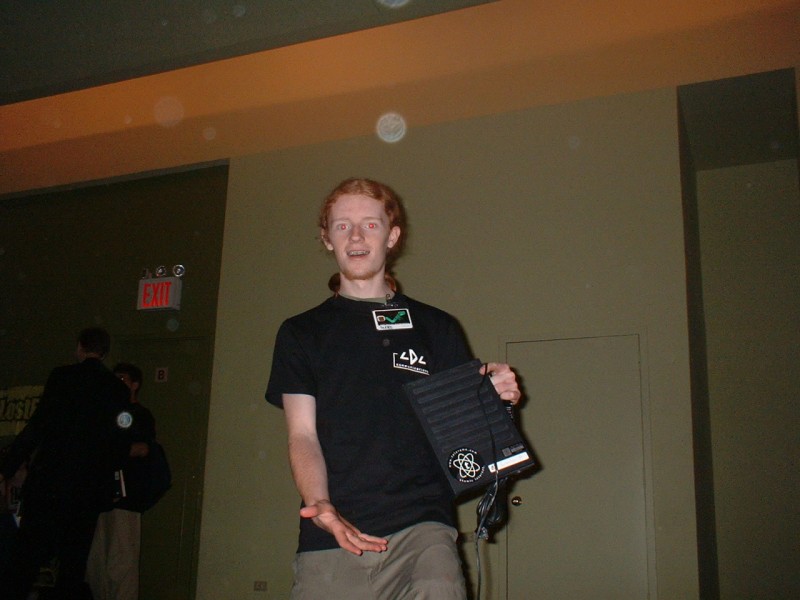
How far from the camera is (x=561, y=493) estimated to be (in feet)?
14.0

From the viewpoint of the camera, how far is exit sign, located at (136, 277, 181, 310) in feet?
19.5

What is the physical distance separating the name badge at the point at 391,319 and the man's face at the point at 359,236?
0.13 meters

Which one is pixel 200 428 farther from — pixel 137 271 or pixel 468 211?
pixel 468 211

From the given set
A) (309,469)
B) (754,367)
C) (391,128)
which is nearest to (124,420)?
(309,469)

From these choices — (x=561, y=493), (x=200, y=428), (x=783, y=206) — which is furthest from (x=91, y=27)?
(x=783, y=206)

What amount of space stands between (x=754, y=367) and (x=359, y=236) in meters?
3.89

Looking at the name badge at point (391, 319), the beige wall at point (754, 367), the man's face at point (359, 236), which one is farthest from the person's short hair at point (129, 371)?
the beige wall at point (754, 367)

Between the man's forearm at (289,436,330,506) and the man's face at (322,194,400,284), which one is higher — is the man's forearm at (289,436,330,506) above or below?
below

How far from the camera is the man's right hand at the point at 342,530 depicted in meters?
1.65

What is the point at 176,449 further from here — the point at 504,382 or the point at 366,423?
the point at 504,382

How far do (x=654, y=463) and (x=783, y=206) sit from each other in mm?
2355

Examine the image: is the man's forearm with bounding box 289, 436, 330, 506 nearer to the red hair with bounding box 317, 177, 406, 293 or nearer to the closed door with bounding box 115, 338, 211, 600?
the red hair with bounding box 317, 177, 406, 293

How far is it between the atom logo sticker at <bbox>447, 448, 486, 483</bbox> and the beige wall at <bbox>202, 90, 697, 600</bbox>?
2623 millimetres

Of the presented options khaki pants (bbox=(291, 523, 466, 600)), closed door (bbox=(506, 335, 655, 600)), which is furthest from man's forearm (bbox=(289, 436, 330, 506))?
closed door (bbox=(506, 335, 655, 600))
